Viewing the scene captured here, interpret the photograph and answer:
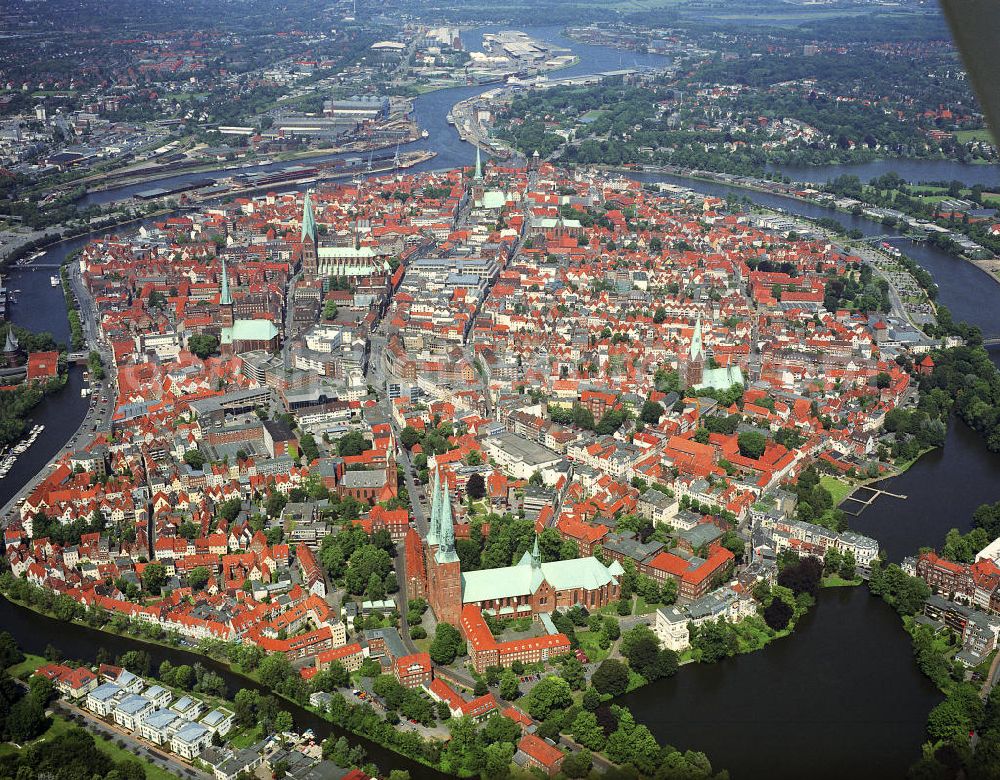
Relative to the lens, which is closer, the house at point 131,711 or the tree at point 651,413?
the house at point 131,711

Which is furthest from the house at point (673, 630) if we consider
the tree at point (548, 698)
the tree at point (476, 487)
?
the tree at point (476, 487)

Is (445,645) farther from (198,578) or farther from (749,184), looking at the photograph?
(749,184)

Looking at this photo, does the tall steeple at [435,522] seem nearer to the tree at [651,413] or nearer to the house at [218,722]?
the house at [218,722]

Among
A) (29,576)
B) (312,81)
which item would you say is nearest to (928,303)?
(29,576)

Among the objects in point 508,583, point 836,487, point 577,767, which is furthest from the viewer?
point 836,487

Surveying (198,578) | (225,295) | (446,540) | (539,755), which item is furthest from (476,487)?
(225,295)

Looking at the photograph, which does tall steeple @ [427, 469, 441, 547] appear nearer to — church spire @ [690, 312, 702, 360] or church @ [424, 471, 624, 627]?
church @ [424, 471, 624, 627]

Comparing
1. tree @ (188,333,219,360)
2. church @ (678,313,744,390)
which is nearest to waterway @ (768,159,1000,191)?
church @ (678,313,744,390)
